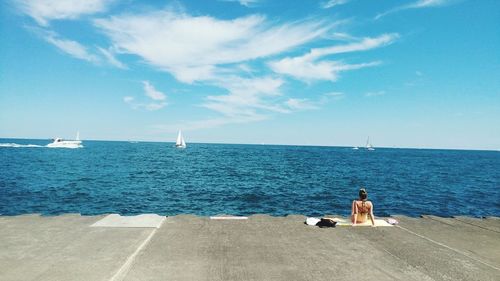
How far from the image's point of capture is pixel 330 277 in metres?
7.04

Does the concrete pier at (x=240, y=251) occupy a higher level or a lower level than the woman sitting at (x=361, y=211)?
lower

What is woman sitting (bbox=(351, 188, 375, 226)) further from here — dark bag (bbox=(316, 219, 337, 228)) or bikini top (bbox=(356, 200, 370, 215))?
dark bag (bbox=(316, 219, 337, 228))

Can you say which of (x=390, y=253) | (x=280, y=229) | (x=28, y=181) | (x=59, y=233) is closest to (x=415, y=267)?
(x=390, y=253)

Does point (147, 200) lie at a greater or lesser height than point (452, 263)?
lesser

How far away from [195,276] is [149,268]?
1.10m

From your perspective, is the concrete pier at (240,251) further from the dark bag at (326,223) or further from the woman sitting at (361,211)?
the woman sitting at (361,211)

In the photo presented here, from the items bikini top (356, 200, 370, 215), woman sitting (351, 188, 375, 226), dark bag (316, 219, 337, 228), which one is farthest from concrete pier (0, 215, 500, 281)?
bikini top (356, 200, 370, 215)

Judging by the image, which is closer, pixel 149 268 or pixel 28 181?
pixel 149 268

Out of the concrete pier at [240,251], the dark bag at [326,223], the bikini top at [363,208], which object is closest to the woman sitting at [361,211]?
the bikini top at [363,208]

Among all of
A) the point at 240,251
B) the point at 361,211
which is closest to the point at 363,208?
the point at 361,211

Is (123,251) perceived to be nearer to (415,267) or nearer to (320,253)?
(320,253)

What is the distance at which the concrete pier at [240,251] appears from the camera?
7188 mm

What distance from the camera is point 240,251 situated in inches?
344

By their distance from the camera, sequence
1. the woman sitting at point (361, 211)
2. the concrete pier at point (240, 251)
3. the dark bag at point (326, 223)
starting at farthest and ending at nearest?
the woman sitting at point (361, 211) < the dark bag at point (326, 223) < the concrete pier at point (240, 251)
